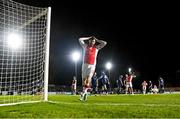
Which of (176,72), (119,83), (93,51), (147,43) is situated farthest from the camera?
(147,43)

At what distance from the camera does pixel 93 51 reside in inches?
501

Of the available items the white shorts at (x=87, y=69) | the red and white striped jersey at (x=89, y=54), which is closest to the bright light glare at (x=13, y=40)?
the red and white striped jersey at (x=89, y=54)

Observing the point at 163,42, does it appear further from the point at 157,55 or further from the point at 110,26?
the point at 110,26

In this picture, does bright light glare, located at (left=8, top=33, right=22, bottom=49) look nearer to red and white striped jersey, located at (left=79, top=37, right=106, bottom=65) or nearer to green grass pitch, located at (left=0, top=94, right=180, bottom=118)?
red and white striped jersey, located at (left=79, top=37, right=106, bottom=65)

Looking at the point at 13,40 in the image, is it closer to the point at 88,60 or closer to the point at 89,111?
the point at 88,60

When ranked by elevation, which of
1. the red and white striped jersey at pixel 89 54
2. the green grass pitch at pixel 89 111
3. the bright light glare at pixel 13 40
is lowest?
the green grass pitch at pixel 89 111

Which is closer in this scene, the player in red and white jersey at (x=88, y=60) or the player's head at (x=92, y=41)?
the player in red and white jersey at (x=88, y=60)

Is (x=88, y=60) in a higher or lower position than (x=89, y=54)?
lower

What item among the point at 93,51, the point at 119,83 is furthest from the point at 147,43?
the point at 93,51

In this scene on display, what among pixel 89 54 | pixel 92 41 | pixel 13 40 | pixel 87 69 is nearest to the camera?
pixel 87 69

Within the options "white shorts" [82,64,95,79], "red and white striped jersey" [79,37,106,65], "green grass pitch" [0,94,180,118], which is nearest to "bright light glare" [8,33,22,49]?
"red and white striped jersey" [79,37,106,65]

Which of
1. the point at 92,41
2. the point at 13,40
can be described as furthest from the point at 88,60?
the point at 13,40

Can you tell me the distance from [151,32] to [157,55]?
4.47 metres

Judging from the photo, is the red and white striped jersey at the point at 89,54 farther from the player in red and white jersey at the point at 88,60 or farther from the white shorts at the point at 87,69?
the white shorts at the point at 87,69
